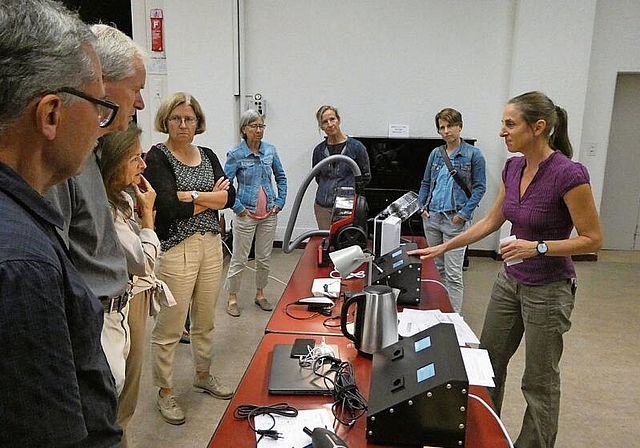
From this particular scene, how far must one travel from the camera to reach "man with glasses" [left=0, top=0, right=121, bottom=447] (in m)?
0.61

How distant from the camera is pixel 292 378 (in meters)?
1.49

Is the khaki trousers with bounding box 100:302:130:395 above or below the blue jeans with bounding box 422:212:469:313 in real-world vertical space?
above

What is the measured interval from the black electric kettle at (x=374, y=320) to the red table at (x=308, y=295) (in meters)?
0.23

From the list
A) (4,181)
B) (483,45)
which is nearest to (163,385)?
(4,181)

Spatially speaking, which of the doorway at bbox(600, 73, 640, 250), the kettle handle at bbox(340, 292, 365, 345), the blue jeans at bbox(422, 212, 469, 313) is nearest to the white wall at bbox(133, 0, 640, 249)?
the doorway at bbox(600, 73, 640, 250)

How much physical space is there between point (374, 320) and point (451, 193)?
2.32 m

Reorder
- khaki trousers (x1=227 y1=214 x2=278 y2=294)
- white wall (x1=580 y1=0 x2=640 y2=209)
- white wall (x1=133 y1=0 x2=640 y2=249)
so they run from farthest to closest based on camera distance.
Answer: white wall (x1=580 y1=0 x2=640 y2=209) → white wall (x1=133 y1=0 x2=640 y2=249) → khaki trousers (x1=227 y1=214 x2=278 y2=294)

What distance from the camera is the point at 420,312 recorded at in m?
1.97

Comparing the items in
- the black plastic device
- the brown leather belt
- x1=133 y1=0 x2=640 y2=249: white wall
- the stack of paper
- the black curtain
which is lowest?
the stack of paper

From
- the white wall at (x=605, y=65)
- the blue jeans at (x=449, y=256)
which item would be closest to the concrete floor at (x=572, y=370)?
the blue jeans at (x=449, y=256)

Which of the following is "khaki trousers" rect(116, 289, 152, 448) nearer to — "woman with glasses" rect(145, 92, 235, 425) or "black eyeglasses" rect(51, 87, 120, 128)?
"woman with glasses" rect(145, 92, 235, 425)

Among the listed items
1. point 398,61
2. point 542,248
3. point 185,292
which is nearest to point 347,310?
point 542,248

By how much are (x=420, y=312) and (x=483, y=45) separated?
4264mm

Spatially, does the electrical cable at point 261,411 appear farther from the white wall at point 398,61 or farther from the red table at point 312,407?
the white wall at point 398,61
